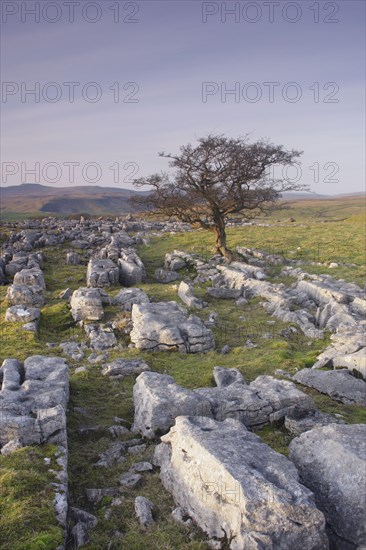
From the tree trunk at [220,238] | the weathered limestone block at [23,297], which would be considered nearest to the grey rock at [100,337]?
the weathered limestone block at [23,297]

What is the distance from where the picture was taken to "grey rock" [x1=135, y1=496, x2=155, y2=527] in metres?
8.05

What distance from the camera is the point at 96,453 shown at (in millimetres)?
10688

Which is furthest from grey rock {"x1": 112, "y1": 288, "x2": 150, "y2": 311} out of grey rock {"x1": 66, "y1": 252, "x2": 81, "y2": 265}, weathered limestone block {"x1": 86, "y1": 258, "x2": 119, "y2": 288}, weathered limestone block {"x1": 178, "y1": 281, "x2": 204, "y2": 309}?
grey rock {"x1": 66, "y1": 252, "x2": 81, "y2": 265}

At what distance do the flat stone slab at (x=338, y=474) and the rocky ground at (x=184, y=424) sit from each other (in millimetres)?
26

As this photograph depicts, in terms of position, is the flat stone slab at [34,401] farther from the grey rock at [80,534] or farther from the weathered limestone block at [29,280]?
the weathered limestone block at [29,280]

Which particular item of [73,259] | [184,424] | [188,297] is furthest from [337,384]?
[73,259]

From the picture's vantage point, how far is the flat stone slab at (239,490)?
22.9 ft

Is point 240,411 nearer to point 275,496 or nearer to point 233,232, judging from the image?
point 275,496

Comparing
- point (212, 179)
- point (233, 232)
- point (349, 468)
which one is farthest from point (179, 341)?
point (233, 232)

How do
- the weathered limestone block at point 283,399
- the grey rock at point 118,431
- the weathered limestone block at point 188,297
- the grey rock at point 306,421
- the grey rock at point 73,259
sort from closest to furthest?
the grey rock at point 306,421 < the grey rock at point 118,431 < the weathered limestone block at point 283,399 < the weathered limestone block at point 188,297 < the grey rock at point 73,259

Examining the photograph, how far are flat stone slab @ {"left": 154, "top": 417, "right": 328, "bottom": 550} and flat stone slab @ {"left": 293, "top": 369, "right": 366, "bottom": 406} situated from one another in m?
5.14

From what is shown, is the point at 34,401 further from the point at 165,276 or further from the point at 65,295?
the point at 165,276

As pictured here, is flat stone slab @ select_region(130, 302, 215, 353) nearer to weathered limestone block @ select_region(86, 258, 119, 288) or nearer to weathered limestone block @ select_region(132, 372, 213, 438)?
weathered limestone block @ select_region(132, 372, 213, 438)

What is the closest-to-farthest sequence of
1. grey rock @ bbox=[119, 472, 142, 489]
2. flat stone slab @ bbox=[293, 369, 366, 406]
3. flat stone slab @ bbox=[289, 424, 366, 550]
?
flat stone slab @ bbox=[289, 424, 366, 550], grey rock @ bbox=[119, 472, 142, 489], flat stone slab @ bbox=[293, 369, 366, 406]
